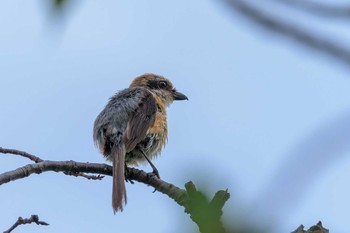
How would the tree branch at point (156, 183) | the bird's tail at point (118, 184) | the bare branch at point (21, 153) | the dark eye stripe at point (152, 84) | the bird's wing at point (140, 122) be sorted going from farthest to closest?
the dark eye stripe at point (152, 84) → the bird's wing at point (140, 122) → the bird's tail at point (118, 184) → the bare branch at point (21, 153) → the tree branch at point (156, 183)

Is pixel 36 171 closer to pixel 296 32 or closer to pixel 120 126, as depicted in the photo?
pixel 120 126

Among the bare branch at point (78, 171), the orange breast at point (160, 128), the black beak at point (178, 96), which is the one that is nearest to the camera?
the bare branch at point (78, 171)

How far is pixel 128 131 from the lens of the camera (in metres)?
7.47

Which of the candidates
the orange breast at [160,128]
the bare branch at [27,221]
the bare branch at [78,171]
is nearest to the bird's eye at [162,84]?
the orange breast at [160,128]

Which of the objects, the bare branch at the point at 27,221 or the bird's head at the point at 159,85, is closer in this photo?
the bare branch at the point at 27,221

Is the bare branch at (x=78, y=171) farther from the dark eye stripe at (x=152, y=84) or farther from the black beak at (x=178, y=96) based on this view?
the dark eye stripe at (x=152, y=84)

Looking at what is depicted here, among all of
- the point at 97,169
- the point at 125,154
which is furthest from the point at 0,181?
the point at 125,154

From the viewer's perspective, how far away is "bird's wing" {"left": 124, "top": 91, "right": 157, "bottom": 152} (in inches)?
290

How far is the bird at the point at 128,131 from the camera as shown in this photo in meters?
6.95

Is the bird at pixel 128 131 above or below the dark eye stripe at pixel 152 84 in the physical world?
below

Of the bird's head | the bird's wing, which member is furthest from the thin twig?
the bird's head

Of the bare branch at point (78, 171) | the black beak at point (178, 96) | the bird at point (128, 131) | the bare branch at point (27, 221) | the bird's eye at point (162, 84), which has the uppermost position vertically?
the bird's eye at point (162, 84)

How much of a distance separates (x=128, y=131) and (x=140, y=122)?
34cm

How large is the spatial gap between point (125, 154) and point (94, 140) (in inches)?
26.8
